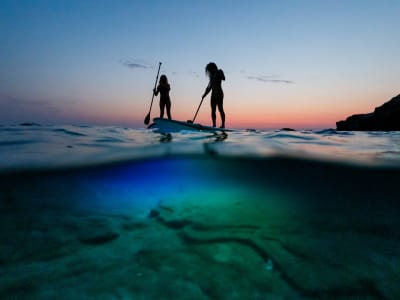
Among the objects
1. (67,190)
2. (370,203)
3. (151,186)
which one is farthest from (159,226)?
(370,203)

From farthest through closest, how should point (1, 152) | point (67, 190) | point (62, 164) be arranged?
point (1, 152) → point (62, 164) → point (67, 190)

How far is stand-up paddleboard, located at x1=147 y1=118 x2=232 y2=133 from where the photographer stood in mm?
9062

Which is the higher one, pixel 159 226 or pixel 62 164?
pixel 62 164

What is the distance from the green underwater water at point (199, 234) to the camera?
1.09 metres

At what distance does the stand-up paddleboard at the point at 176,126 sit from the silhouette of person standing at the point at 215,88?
235 centimetres

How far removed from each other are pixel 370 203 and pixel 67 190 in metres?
2.62

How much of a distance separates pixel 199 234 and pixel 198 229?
0.22 ft

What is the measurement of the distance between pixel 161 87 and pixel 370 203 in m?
12.5

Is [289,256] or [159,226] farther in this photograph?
[159,226]

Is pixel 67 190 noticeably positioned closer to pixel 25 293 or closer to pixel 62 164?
pixel 62 164

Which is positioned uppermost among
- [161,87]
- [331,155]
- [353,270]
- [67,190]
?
[161,87]

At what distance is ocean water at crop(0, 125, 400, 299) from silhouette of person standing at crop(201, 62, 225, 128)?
8.70 meters

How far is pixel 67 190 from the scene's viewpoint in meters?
2.22

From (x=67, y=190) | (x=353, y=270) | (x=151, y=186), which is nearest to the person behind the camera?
(x=353, y=270)
